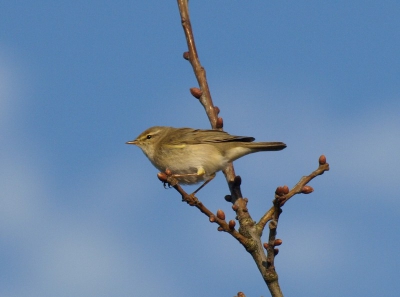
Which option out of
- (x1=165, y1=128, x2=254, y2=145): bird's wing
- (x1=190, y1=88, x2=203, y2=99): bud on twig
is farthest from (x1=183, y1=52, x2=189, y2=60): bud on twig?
(x1=165, y1=128, x2=254, y2=145): bird's wing

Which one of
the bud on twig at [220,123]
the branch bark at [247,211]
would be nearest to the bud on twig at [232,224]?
the branch bark at [247,211]

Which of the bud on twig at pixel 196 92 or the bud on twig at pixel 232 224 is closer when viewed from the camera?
the bud on twig at pixel 232 224

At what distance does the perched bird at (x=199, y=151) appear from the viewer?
866cm

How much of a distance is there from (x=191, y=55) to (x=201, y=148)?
263 centimetres

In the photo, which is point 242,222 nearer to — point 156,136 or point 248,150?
point 248,150

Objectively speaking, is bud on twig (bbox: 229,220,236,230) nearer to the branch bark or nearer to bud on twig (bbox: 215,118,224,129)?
the branch bark

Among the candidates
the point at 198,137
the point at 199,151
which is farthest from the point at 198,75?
the point at 198,137

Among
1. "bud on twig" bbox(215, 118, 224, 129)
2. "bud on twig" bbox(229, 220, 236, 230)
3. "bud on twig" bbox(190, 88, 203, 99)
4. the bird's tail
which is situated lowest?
"bud on twig" bbox(229, 220, 236, 230)

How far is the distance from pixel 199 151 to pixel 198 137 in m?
0.29

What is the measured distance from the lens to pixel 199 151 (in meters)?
9.05

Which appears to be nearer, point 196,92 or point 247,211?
point 247,211

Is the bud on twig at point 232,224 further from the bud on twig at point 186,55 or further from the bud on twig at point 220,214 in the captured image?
the bud on twig at point 186,55

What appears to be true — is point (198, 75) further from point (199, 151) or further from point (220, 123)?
point (199, 151)

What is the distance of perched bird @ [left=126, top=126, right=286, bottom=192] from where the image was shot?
8.66m
